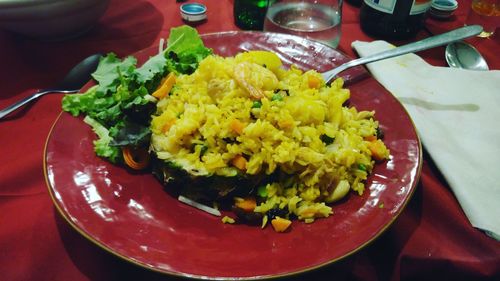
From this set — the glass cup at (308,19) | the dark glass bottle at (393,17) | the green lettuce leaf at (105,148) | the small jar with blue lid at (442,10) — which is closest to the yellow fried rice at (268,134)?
the green lettuce leaf at (105,148)

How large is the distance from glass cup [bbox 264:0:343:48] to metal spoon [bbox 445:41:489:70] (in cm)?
52

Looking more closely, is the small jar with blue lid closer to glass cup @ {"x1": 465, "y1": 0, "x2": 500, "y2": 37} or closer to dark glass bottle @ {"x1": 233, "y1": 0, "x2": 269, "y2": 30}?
glass cup @ {"x1": 465, "y1": 0, "x2": 500, "y2": 37}

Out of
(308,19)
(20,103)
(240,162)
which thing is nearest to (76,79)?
(20,103)

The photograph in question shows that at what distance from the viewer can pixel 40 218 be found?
1.08 metres

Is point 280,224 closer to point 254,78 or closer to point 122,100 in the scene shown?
point 254,78

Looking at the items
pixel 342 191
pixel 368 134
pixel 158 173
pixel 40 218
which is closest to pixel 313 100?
pixel 368 134

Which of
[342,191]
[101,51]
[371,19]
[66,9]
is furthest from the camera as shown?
[371,19]

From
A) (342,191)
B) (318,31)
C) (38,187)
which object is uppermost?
(318,31)

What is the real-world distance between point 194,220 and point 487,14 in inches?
73.1

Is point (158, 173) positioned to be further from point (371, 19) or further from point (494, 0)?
point (494, 0)

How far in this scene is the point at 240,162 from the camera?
41.2 inches

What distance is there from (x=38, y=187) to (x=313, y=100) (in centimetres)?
86

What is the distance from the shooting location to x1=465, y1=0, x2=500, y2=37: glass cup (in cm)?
197

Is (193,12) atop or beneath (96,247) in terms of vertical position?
atop
